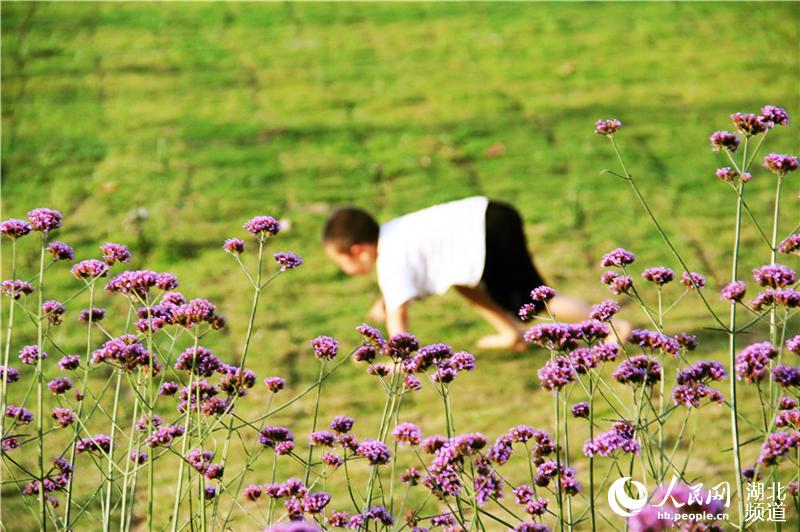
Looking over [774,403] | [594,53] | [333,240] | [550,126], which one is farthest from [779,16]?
[774,403]

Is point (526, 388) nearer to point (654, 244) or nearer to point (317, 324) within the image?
point (317, 324)

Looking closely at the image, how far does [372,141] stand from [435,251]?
8.28 feet

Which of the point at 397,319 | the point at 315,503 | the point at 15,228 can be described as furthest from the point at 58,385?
the point at 397,319

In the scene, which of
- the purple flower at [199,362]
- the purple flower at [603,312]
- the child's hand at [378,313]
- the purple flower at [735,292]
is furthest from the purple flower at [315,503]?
the child's hand at [378,313]

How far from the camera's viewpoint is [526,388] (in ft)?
15.5

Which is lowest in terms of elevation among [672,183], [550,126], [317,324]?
[317,324]

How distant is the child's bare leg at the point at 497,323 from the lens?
512 cm

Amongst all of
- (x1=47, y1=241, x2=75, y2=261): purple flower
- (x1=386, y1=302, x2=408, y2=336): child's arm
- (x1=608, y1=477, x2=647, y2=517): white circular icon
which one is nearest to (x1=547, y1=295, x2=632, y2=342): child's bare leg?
(x1=386, y1=302, x2=408, y2=336): child's arm

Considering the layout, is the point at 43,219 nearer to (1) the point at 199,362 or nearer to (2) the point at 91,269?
(2) the point at 91,269

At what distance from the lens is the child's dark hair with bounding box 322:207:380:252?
5082 millimetres

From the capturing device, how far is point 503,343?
5113 mm

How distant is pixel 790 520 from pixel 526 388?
171 centimetres

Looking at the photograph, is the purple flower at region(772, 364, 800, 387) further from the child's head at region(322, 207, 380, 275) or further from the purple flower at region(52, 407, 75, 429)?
the child's head at region(322, 207, 380, 275)

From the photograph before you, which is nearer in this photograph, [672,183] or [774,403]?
[774,403]
